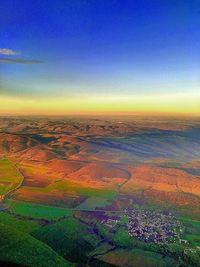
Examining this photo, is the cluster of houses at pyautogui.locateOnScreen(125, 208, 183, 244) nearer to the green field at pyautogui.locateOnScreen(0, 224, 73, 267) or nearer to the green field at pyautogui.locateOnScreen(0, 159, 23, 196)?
the green field at pyautogui.locateOnScreen(0, 224, 73, 267)

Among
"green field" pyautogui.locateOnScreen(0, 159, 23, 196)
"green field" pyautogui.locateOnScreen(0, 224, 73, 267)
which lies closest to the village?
"green field" pyautogui.locateOnScreen(0, 224, 73, 267)

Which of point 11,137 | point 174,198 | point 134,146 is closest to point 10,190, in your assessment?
point 174,198

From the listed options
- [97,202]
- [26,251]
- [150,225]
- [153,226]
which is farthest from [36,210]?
[153,226]

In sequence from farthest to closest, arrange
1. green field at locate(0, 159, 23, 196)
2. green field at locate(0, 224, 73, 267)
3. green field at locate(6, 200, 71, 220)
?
green field at locate(0, 159, 23, 196) → green field at locate(6, 200, 71, 220) → green field at locate(0, 224, 73, 267)

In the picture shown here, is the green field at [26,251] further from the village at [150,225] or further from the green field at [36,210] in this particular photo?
the village at [150,225]

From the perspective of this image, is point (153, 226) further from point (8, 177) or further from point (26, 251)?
point (8, 177)

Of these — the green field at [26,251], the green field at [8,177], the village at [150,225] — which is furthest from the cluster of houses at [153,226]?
the green field at [8,177]

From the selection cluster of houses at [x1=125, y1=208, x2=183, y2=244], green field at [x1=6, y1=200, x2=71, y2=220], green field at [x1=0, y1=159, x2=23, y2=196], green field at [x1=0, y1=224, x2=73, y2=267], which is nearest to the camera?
green field at [x1=0, y1=224, x2=73, y2=267]
